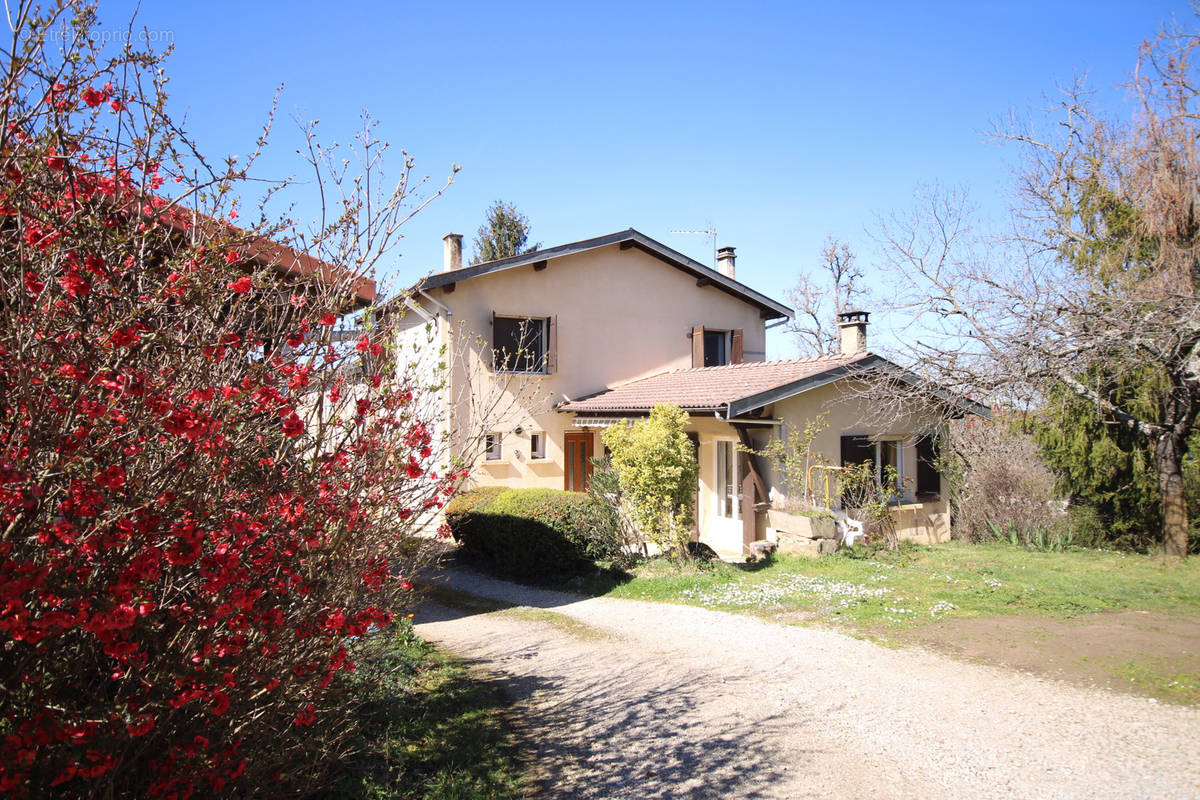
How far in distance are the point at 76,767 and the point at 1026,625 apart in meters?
8.41

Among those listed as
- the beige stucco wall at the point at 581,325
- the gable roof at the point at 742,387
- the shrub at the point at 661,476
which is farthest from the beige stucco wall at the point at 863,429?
the beige stucco wall at the point at 581,325

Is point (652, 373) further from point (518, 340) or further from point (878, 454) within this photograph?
point (878, 454)

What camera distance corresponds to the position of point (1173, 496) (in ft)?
38.9

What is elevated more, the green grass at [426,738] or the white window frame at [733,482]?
the white window frame at [733,482]

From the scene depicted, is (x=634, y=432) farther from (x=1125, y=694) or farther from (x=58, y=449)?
(x=58, y=449)

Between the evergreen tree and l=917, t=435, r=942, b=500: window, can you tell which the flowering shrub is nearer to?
l=917, t=435, r=942, b=500: window

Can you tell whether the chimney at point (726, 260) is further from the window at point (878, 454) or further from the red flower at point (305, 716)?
the red flower at point (305, 716)

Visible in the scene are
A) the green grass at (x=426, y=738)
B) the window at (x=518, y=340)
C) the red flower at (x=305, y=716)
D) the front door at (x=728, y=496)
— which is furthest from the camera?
the window at (x=518, y=340)

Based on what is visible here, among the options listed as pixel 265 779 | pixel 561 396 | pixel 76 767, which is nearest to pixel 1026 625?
pixel 265 779

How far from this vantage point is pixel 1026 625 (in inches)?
311

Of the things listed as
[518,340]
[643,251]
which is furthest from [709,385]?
[643,251]

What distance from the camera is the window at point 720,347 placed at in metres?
18.6

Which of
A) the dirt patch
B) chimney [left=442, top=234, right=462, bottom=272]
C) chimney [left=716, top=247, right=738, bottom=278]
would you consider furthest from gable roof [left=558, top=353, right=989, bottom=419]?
chimney [left=716, top=247, right=738, bottom=278]

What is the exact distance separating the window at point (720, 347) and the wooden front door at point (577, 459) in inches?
139
